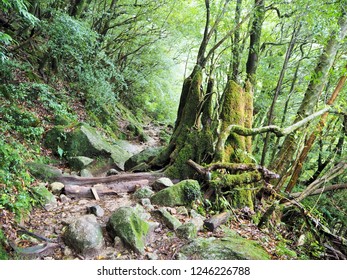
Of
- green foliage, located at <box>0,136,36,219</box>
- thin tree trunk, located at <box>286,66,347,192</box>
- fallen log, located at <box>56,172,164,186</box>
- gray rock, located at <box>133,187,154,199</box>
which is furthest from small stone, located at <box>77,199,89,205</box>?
thin tree trunk, located at <box>286,66,347,192</box>

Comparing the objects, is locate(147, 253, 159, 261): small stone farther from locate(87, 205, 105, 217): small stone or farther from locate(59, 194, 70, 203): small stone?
locate(59, 194, 70, 203): small stone

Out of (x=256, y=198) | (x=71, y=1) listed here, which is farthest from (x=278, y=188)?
(x=71, y=1)

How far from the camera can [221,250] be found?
12.1 ft

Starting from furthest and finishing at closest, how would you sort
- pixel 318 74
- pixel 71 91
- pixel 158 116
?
pixel 158 116 < pixel 71 91 < pixel 318 74

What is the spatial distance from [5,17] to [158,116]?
1444 centimetres

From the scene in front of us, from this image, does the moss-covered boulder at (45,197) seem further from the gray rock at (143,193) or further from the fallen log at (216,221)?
the fallen log at (216,221)

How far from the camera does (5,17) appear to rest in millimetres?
9391

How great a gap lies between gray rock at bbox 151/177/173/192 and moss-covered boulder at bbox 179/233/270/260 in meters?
1.82

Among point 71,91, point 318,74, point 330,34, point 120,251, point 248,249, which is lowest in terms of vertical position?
point 120,251

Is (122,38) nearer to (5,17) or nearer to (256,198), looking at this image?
(5,17)

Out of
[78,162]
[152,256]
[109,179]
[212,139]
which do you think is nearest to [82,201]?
[109,179]

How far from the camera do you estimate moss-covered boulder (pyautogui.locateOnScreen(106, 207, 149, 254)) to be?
374cm

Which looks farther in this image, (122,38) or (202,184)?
(122,38)
